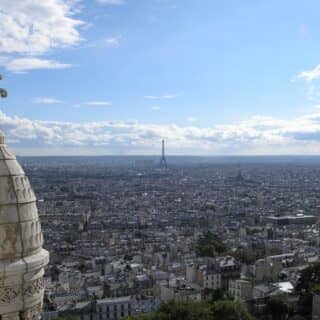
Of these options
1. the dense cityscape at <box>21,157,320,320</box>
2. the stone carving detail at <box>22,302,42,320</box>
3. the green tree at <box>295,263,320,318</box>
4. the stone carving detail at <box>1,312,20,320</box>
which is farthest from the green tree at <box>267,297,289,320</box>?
the stone carving detail at <box>1,312,20,320</box>

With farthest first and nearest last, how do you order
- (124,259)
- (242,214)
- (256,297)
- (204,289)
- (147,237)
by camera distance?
1. (242,214)
2. (147,237)
3. (124,259)
4. (204,289)
5. (256,297)

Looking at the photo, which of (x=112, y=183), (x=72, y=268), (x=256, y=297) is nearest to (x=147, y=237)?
(x=72, y=268)

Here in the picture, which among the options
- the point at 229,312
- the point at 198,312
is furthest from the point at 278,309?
the point at 198,312

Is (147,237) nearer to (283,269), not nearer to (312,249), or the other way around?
(312,249)

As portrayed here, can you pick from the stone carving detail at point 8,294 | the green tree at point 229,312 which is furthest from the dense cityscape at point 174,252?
the stone carving detail at point 8,294

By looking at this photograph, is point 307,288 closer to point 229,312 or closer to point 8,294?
point 229,312

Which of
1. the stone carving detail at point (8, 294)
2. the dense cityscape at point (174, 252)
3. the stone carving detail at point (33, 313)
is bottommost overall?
the dense cityscape at point (174, 252)

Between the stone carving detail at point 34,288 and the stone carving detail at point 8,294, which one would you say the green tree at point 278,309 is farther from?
the stone carving detail at point 8,294
